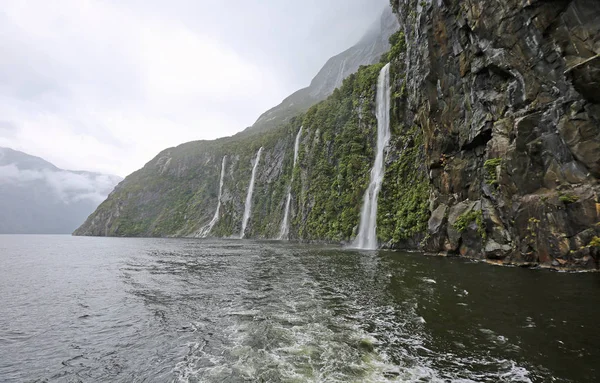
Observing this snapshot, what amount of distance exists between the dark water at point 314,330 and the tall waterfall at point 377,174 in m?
21.4

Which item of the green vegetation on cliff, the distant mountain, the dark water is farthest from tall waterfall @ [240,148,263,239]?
the dark water

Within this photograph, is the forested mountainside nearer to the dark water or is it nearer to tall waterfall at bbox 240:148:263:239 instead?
the dark water

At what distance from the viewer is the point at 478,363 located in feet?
22.1

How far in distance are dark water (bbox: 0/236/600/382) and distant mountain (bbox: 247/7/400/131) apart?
12628 centimetres

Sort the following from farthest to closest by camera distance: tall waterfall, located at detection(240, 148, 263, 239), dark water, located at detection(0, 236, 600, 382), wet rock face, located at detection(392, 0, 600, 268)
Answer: tall waterfall, located at detection(240, 148, 263, 239) < wet rock face, located at detection(392, 0, 600, 268) < dark water, located at detection(0, 236, 600, 382)

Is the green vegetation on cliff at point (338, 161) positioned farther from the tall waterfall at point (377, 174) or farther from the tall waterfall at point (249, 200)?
the tall waterfall at point (249, 200)

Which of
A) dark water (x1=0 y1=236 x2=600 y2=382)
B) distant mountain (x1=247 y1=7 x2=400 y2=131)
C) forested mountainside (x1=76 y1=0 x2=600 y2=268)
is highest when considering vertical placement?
distant mountain (x1=247 y1=7 x2=400 y2=131)

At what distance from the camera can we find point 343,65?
16825 centimetres

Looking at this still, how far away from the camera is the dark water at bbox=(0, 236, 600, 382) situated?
263 inches

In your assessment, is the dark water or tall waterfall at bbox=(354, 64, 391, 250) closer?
the dark water

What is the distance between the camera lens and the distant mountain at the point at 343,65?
130250 mm

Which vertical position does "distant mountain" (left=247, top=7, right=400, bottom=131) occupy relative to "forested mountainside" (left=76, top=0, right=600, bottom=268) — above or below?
above

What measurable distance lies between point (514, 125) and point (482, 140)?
180 inches

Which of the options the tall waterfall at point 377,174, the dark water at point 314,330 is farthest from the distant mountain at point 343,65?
the dark water at point 314,330
